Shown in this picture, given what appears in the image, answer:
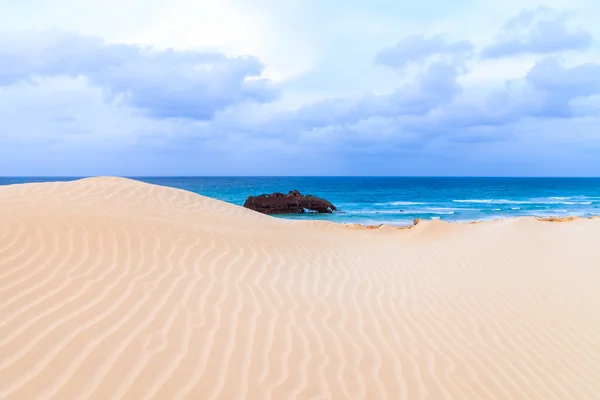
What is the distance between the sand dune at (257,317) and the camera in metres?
3.14

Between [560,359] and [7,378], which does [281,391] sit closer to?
[7,378]

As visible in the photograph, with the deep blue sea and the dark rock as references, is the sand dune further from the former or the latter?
the dark rock

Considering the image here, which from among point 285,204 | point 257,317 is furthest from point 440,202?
point 257,317

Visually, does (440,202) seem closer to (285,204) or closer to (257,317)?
(285,204)

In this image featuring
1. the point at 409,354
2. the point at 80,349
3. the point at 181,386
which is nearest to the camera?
the point at 181,386

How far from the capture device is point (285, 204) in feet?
94.8

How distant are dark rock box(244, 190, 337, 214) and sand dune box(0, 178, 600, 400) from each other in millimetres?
20039

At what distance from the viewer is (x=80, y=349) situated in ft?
10.5

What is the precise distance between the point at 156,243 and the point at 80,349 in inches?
122

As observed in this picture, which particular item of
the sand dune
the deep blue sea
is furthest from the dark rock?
the sand dune

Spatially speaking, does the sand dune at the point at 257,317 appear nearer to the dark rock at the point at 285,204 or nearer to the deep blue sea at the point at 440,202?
the deep blue sea at the point at 440,202

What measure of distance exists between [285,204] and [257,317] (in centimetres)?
2463

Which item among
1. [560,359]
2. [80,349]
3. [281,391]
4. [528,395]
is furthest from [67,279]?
[560,359]

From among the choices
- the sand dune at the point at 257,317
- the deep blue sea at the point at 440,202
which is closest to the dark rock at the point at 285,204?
the deep blue sea at the point at 440,202
